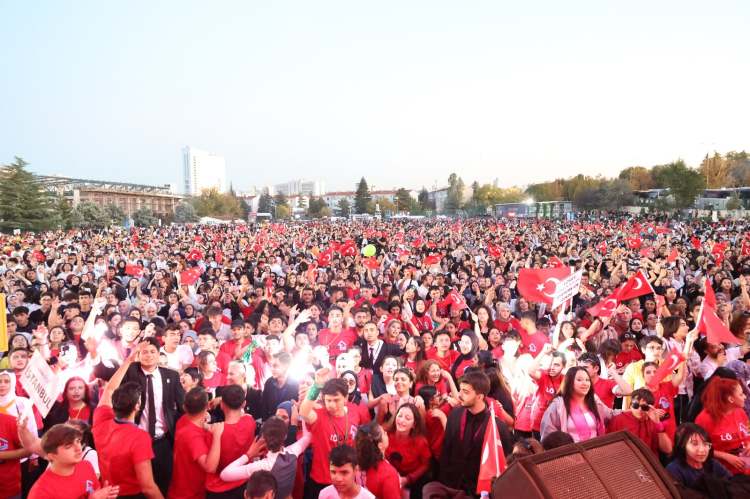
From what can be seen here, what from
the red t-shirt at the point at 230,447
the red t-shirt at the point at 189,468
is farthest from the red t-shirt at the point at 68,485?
the red t-shirt at the point at 230,447

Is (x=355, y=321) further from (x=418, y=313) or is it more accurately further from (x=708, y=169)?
(x=708, y=169)

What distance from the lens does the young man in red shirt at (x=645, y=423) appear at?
382 cm

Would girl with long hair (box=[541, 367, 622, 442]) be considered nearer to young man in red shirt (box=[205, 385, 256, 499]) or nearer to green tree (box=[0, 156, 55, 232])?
young man in red shirt (box=[205, 385, 256, 499])

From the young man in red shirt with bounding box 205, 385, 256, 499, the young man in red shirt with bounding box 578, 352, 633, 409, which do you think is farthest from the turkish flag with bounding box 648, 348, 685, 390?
the young man in red shirt with bounding box 205, 385, 256, 499

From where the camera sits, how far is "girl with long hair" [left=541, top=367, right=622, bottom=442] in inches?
152

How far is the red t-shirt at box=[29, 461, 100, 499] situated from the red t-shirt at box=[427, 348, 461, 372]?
144 inches

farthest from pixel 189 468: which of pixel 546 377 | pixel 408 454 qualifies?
pixel 546 377

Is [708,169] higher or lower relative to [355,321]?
higher

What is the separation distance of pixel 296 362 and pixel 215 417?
0.97 m

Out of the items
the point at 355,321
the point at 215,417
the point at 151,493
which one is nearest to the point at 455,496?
the point at 151,493

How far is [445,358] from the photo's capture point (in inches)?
224

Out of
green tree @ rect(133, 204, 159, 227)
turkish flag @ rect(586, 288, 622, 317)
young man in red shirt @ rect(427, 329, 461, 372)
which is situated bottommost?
young man in red shirt @ rect(427, 329, 461, 372)

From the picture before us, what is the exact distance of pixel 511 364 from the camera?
530 cm

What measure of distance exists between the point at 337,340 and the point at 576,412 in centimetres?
330
